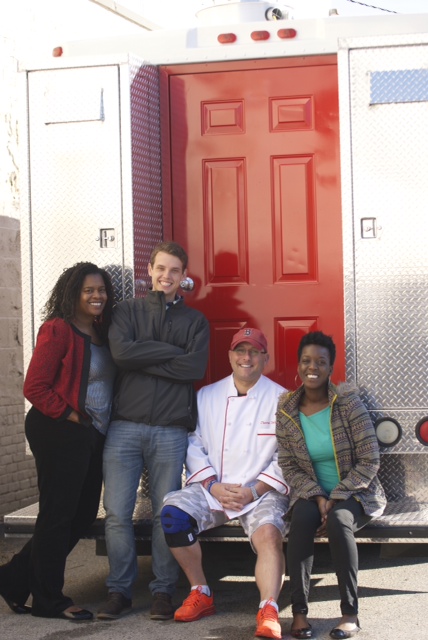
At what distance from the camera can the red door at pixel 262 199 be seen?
568 centimetres

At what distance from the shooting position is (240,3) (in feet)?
19.5

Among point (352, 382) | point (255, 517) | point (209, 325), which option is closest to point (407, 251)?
point (352, 382)

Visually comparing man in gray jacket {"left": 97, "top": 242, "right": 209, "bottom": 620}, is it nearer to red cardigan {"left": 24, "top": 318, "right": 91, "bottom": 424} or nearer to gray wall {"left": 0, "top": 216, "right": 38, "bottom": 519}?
red cardigan {"left": 24, "top": 318, "right": 91, "bottom": 424}

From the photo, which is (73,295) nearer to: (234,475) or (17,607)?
(234,475)

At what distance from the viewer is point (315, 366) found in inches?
197

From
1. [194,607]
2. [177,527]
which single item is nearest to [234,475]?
[177,527]

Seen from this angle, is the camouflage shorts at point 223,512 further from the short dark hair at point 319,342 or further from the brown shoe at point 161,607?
the short dark hair at point 319,342

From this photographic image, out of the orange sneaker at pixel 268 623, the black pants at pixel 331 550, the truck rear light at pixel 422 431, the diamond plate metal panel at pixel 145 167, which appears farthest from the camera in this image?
the diamond plate metal panel at pixel 145 167

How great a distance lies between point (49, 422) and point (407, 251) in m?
2.00

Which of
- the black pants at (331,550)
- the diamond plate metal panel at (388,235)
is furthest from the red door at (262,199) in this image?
the black pants at (331,550)

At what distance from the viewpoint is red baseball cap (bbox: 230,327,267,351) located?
521cm

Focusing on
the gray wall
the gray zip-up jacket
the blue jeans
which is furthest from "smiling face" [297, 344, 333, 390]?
the gray wall

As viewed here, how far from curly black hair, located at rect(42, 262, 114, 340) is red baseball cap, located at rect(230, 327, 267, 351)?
2.20ft

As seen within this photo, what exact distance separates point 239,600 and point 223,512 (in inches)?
23.1
